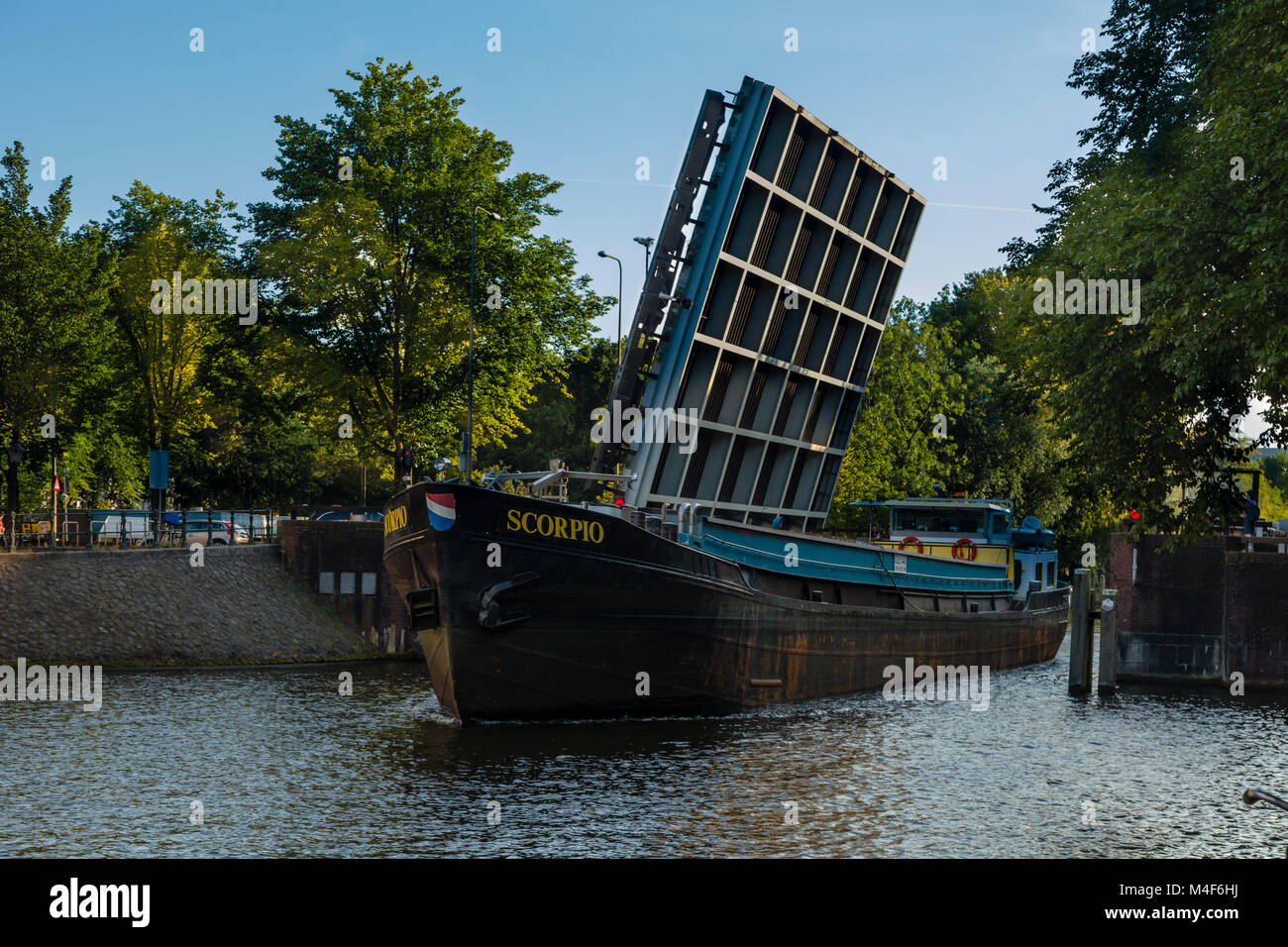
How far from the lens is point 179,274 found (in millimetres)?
46875

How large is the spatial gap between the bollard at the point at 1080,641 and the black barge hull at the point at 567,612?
394 inches

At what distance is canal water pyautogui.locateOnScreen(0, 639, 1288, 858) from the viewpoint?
47.6 feet

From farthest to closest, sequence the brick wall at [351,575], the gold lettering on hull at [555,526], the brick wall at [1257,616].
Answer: the brick wall at [351,575] → the brick wall at [1257,616] → the gold lettering on hull at [555,526]

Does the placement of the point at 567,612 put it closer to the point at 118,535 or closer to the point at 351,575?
the point at 351,575

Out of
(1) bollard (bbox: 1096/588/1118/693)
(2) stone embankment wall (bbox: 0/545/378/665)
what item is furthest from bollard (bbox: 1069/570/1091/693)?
(2) stone embankment wall (bbox: 0/545/378/665)

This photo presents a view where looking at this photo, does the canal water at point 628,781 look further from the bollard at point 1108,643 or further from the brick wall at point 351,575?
the brick wall at point 351,575

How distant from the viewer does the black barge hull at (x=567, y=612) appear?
20.3 metres

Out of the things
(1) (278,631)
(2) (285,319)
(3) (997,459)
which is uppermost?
(2) (285,319)

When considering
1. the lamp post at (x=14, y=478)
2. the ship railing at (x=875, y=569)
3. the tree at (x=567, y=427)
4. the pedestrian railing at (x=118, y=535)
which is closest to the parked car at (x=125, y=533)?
the pedestrian railing at (x=118, y=535)

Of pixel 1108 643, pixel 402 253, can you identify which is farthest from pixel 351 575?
pixel 1108 643

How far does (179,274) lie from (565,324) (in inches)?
617

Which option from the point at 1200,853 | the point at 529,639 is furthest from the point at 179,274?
the point at 1200,853

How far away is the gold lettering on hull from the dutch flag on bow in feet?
3.10
